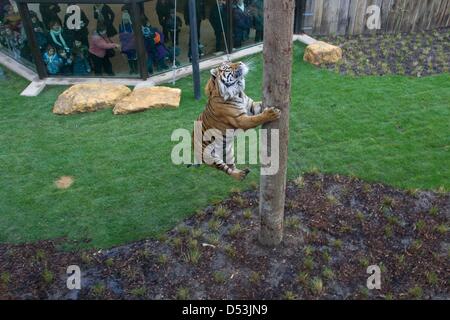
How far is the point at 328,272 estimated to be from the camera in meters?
4.55

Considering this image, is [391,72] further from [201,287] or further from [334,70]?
[201,287]

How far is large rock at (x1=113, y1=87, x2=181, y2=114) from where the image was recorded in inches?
→ 308

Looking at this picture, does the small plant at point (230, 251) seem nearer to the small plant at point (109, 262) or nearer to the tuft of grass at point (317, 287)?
the tuft of grass at point (317, 287)

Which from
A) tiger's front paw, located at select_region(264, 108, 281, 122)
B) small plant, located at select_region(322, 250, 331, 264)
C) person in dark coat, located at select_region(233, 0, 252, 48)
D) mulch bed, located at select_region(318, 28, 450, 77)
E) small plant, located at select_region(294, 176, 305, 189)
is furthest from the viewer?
person in dark coat, located at select_region(233, 0, 252, 48)

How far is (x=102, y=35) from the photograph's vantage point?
870 cm

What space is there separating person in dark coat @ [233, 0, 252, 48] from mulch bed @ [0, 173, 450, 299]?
5437mm

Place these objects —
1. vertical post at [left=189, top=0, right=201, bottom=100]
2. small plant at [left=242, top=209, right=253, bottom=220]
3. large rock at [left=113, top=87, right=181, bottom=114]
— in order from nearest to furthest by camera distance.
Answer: small plant at [left=242, top=209, right=253, bottom=220] < vertical post at [left=189, top=0, right=201, bottom=100] < large rock at [left=113, top=87, right=181, bottom=114]

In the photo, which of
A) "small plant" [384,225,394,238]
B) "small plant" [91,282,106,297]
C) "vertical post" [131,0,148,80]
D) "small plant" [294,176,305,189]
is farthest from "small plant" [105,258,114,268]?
"vertical post" [131,0,148,80]

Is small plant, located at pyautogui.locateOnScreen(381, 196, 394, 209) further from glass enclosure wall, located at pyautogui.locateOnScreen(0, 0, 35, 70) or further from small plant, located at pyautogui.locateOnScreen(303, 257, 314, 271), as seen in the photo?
glass enclosure wall, located at pyautogui.locateOnScreen(0, 0, 35, 70)

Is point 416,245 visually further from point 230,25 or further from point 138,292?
point 230,25
